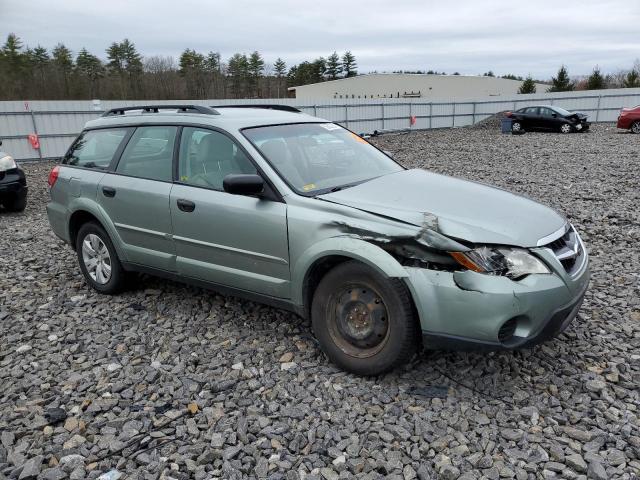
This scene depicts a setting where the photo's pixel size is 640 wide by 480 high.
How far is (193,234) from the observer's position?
3.94 m

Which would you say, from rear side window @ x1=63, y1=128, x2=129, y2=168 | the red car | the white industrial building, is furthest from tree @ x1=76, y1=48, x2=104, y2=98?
rear side window @ x1=63, y1=128, x2=129, y2=168

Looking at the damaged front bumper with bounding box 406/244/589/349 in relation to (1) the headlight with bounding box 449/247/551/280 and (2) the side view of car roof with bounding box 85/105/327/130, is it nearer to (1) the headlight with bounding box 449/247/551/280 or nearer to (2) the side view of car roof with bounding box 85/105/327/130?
(1) the headlight with bounding box 449/247/551/280

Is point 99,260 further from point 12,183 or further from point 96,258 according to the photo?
point 12,183

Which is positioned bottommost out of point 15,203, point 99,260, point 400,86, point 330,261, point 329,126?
point 15,203

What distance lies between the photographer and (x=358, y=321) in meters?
3.23

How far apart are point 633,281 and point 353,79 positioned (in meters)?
59.9

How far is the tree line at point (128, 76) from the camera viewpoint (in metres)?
56.1

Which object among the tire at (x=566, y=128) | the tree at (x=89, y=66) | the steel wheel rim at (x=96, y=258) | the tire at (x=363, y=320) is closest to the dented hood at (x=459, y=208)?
the tire at (x=363, y=320)

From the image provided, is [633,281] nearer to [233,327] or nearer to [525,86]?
[233,327]

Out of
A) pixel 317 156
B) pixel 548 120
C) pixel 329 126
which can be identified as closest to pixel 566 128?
pixel 548 120


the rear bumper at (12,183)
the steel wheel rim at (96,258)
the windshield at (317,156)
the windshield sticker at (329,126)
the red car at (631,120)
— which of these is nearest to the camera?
the windshield at (317,156)

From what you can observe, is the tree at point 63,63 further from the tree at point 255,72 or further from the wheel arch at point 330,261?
the wheel arch at point 330,261

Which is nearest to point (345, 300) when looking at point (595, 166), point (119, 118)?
point (119, 118)

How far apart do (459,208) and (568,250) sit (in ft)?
2.39
